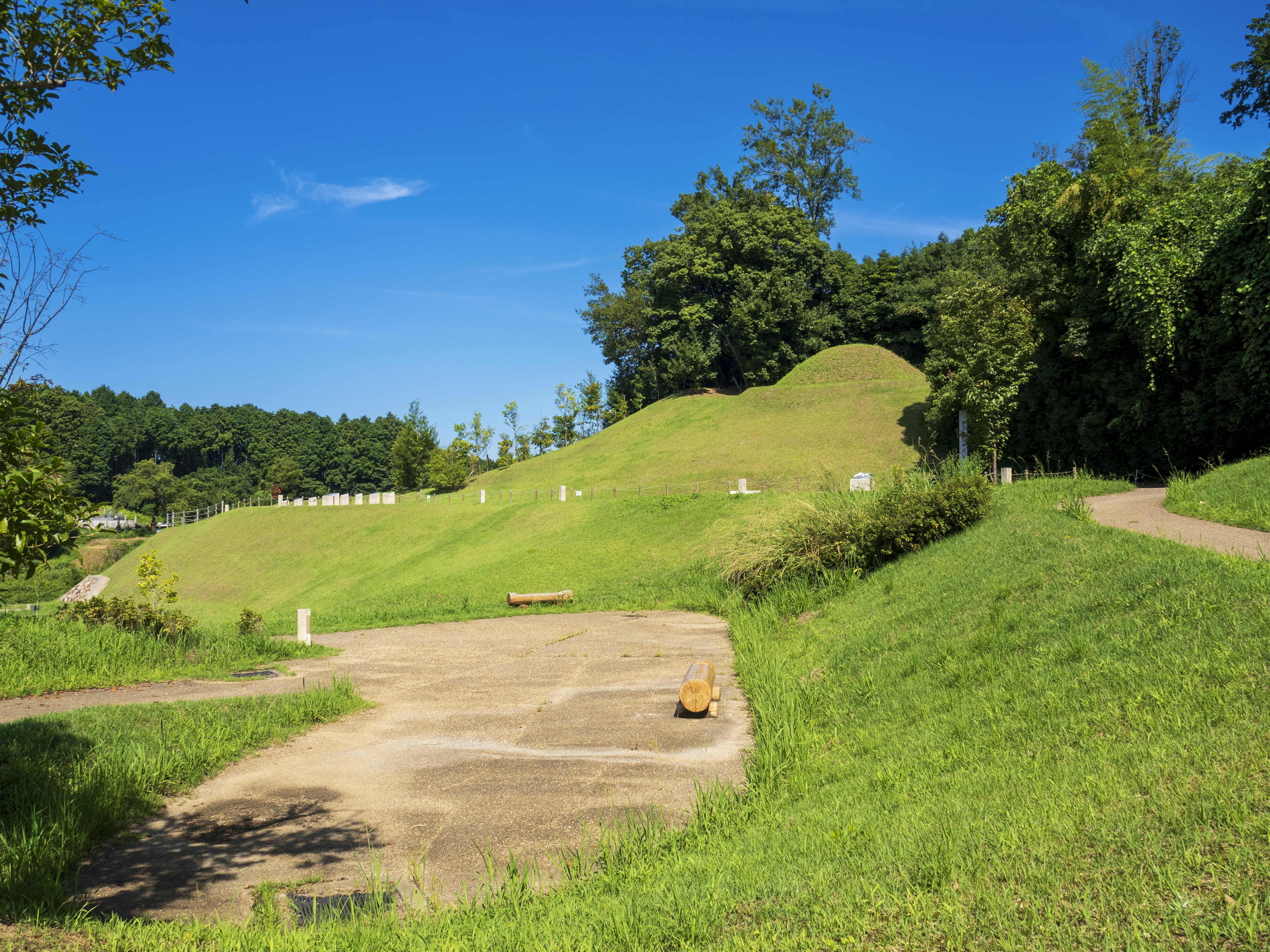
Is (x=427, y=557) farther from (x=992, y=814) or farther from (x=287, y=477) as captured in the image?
(x=287, y=477)

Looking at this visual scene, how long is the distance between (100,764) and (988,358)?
29.6 meters

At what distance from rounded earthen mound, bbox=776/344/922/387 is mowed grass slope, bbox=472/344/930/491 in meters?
0.08

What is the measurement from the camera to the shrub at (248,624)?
15.5 meters

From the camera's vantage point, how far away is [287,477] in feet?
305

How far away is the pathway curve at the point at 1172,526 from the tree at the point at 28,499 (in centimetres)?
1042

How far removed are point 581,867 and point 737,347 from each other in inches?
2233

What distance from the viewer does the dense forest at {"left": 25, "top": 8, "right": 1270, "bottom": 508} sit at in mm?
18906

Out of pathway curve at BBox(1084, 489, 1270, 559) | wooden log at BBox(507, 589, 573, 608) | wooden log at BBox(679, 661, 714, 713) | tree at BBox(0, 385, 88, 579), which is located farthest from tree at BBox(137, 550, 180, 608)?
pathway curve at BBox(1084, 489, 1270, 559)

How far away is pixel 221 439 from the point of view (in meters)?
114

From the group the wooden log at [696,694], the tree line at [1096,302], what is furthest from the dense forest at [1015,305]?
the wooden log at [696,694]

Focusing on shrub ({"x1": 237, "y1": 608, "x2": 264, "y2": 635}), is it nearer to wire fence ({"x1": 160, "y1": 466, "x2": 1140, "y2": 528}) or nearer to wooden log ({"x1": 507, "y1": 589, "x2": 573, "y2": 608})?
wooden log ({"x1": 507, "y1": 589, "x2": 573, "y2": 608})

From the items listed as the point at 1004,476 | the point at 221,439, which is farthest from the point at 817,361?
the point at 221,439

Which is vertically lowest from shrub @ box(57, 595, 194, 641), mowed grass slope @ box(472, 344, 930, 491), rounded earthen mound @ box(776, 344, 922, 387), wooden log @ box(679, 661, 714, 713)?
wooden log @ box(679, 661, 714, 713)

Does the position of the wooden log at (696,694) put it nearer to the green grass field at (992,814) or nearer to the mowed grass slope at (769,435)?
the green grass field at (992,814)
